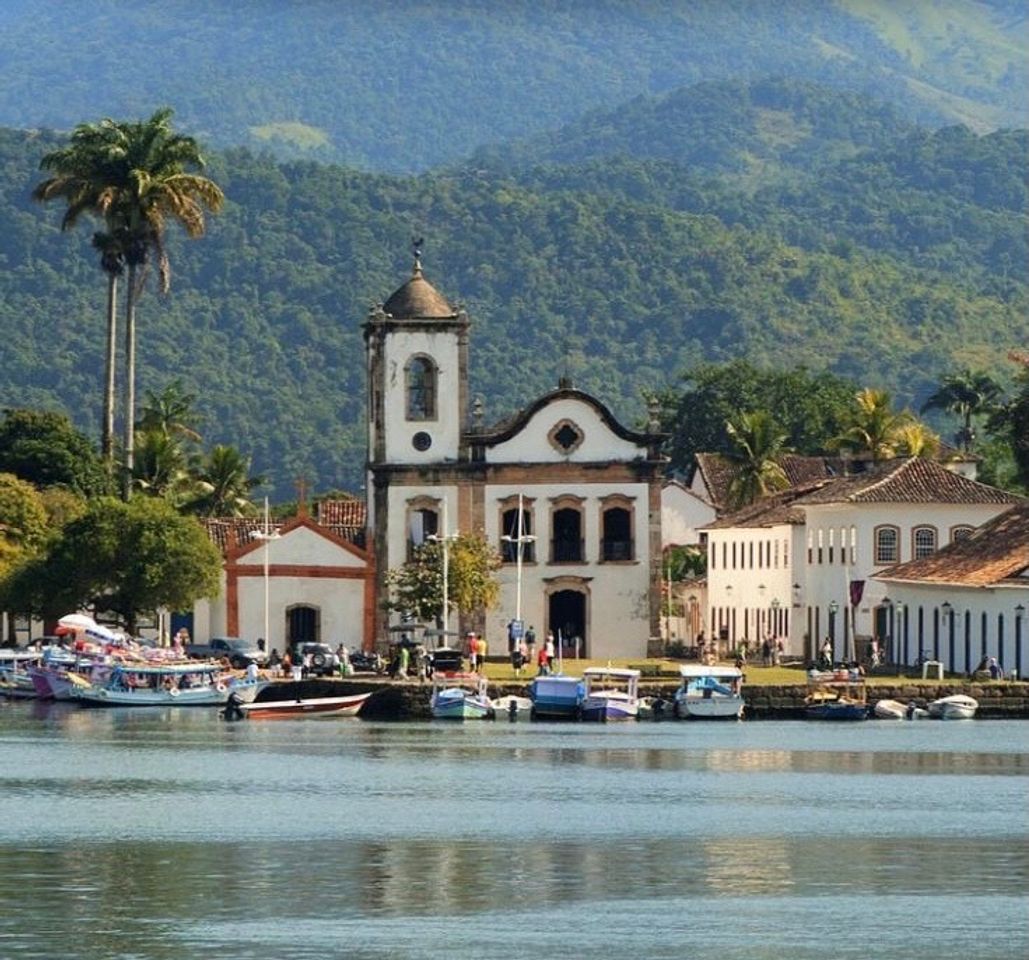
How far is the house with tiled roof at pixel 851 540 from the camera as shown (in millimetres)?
114000

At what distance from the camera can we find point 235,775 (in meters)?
70.2

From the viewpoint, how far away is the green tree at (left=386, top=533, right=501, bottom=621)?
10825cm

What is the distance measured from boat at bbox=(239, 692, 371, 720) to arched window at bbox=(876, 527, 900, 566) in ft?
83.0

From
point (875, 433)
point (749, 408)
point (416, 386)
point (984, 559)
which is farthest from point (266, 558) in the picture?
point (749, 408)

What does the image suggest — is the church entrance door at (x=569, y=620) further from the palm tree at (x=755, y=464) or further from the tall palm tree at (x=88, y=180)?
the palm tree at (x=755, y=464)

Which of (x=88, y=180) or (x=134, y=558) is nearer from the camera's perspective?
(x=134, y=558)

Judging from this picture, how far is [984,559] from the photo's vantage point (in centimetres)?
10131

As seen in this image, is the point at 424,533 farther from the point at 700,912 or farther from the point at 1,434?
the point at 700,912

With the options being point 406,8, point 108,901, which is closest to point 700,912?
point 108,901

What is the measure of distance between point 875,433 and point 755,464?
707 centimetres

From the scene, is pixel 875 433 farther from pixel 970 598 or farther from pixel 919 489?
pixel 970 598

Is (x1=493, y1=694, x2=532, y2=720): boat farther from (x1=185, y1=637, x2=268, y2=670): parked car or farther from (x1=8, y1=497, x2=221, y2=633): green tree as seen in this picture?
(x1=8, y1=497, x2=221, y2=633): green tree

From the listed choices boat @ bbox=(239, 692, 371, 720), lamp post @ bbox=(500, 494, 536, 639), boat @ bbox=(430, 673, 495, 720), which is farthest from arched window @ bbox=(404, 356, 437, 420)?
boat @ bbox=(430, 673, 495, 720)

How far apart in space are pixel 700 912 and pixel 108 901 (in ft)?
26.3
